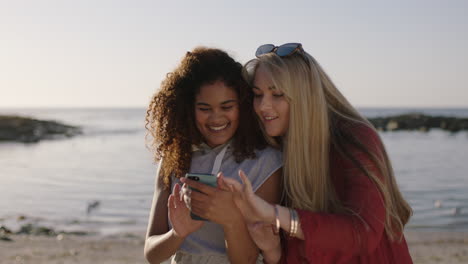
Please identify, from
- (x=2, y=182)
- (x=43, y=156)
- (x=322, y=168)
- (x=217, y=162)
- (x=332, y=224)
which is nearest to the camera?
(x=332, y=224)

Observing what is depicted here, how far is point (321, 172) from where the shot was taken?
10.2 feet

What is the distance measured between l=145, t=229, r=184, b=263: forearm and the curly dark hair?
1.33 ft

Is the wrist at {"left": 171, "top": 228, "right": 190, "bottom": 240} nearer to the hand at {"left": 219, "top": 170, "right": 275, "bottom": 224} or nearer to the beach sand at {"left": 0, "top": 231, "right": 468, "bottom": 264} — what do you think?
the hand at {"left": 219, "top": 170, "right": 275, "bottom": 224}

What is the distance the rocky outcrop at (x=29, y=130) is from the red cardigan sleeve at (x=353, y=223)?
3383 centimetres

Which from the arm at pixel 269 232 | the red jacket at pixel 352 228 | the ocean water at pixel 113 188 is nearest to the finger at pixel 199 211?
the arm at pixel 269 232

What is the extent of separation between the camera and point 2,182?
15859 millimetres

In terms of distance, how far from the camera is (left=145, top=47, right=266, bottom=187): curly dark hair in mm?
3312

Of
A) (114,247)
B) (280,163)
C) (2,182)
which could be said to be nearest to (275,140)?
(280,163)

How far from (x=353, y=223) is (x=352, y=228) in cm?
3

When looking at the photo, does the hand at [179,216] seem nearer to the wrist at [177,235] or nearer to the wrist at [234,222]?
the wrist at [177,235]

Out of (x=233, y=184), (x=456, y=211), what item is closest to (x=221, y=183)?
(x=233, y=184)

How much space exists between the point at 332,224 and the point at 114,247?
655 centimetres

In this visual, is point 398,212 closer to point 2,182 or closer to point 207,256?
point 207,256

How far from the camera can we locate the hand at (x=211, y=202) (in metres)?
2.73
